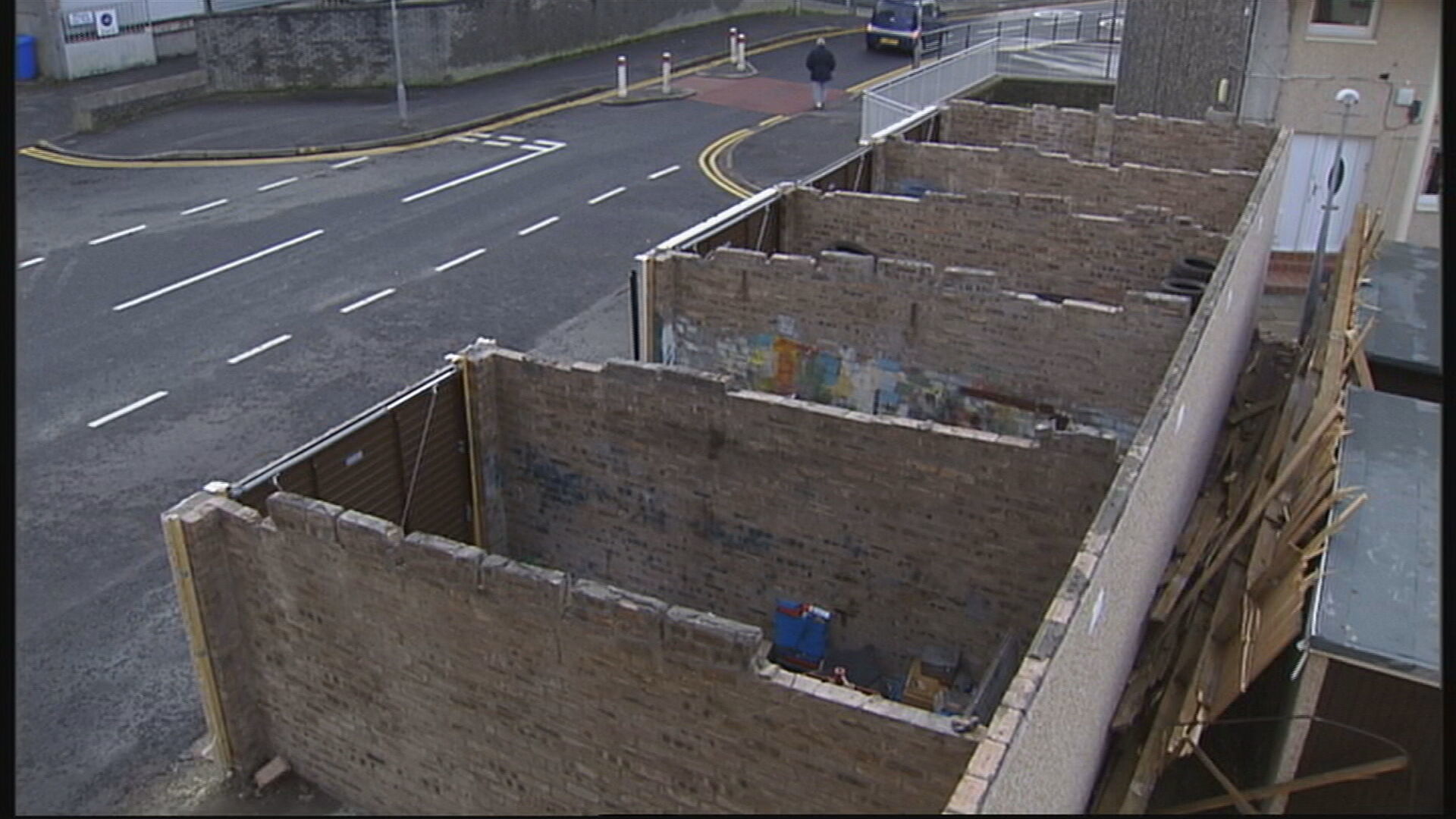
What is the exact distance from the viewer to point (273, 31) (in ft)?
108

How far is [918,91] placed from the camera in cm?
2689

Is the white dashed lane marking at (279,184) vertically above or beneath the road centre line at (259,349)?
above

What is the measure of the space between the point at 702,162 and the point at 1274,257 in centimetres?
1206

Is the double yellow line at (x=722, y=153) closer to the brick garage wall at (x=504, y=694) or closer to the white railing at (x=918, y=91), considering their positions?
the white railing at (x=918, y=91)

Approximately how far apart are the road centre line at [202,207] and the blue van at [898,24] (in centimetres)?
2280

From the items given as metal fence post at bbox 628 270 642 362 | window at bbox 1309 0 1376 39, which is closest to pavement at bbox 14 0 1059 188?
window at bbox 1309 0 1376 39

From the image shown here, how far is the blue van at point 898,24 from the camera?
4039 cm

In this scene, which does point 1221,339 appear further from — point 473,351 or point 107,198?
point 107,198

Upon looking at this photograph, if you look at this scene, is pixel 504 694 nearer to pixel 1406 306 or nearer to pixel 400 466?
pixel 400 466

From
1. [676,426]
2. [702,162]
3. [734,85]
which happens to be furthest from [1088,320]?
[734,85]

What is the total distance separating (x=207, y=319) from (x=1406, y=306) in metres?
16.4

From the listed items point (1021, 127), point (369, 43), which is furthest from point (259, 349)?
point (369, 43)

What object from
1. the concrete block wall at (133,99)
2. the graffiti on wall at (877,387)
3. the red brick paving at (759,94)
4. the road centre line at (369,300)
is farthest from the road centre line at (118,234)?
the red brick paving at (759,94)

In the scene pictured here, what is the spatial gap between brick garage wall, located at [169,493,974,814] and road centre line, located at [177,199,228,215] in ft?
56.0
